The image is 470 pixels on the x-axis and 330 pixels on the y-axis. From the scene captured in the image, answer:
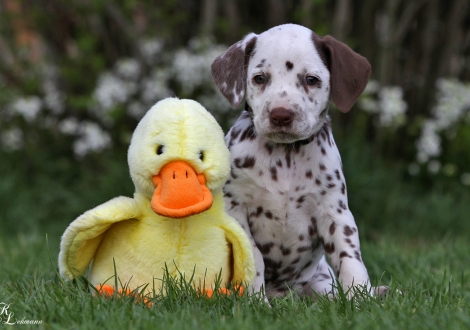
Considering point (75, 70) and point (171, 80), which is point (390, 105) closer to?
point (171, 80)

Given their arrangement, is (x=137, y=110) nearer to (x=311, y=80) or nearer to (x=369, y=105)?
(x=369, y=105)

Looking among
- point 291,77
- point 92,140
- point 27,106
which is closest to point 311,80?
point 291,77

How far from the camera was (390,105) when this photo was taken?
711 centimetres

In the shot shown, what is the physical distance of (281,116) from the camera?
3273 millimetres

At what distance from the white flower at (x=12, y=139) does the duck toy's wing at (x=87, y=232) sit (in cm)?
505

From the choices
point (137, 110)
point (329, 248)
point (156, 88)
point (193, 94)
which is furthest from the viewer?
point (193, 94)

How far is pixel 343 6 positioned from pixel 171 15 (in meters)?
1.98

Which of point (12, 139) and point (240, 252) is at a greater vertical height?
point (240, 252)

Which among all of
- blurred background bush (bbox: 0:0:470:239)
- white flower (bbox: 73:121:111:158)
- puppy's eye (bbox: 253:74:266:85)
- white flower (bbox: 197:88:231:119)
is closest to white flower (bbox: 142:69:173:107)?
blurred background bush (bbox: 0:0:470:239)

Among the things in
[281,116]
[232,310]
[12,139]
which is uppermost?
[281,116]

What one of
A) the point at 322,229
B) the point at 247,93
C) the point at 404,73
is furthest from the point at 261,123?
the point at 404,73

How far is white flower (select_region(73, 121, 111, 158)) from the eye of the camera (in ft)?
23.8

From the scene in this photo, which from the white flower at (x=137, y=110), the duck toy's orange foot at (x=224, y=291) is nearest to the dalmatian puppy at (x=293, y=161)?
the duck toy's orange foot at (x=224, y=291)

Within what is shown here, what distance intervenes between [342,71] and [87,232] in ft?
5.11
